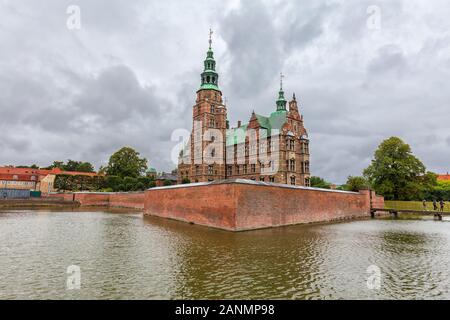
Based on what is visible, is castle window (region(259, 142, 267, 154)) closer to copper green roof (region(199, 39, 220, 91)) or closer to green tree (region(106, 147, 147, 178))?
copper green roof (region(199, 39, 220, 91))

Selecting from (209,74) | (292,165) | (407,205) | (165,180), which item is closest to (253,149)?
(292,165)

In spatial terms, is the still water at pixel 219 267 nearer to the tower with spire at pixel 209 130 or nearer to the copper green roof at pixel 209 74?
the tower with spire at pixel 209 130

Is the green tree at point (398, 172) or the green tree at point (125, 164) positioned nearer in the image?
the green tree at point (398, 172)

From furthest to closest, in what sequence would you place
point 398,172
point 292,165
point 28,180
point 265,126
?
point 28,180 < point 265,126 < point 292,165 < point 398,172

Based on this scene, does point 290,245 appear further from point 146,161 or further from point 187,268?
point 146,161

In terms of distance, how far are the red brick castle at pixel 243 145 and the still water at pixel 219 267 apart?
2723 cm

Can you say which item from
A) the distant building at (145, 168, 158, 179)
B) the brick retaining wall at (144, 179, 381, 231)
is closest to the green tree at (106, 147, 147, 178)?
the distant building at (145, 168, 158, 179)

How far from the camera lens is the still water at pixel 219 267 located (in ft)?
22.8

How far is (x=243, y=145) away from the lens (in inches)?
1841

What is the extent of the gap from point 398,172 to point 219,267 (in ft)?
131

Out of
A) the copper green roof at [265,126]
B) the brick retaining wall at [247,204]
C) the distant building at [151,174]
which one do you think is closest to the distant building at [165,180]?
the distant building at [151,174]

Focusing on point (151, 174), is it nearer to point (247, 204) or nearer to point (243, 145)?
point (243, 145)

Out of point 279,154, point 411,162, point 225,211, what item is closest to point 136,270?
point 225,211
